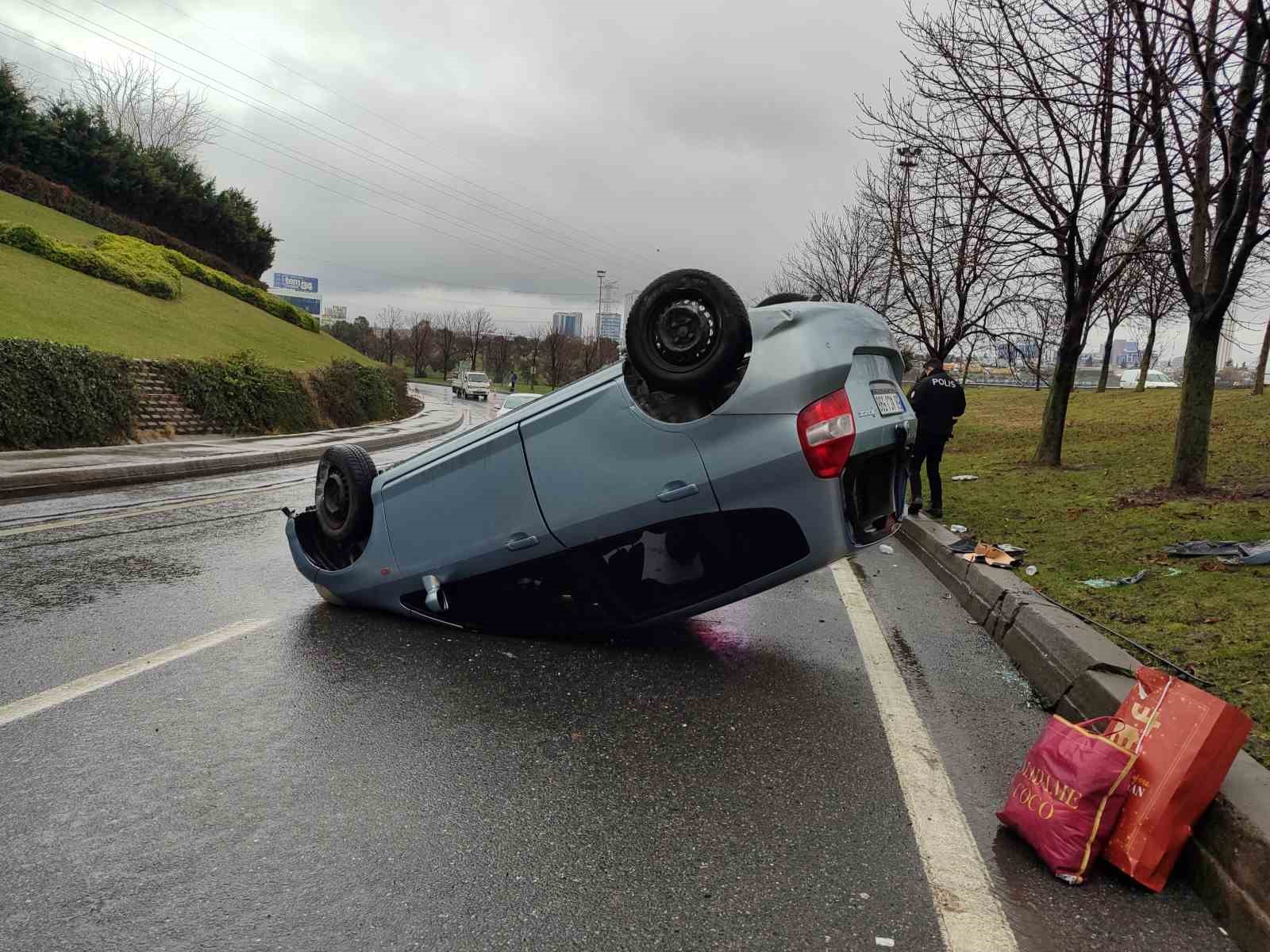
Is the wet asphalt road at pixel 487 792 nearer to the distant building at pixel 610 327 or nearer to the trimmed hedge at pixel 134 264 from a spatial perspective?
the trimmed hedge at pixel 134 264

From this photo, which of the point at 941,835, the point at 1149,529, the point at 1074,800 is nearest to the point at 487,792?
the point at 941,835

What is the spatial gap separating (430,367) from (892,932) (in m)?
114

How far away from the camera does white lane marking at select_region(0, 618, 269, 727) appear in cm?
340

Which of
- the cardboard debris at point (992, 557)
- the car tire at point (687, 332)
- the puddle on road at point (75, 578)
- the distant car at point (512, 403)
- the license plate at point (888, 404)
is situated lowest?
the puddle on road at point (75, 578)

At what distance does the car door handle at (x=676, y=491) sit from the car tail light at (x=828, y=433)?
1.81 ft

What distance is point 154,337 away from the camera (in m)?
23.4

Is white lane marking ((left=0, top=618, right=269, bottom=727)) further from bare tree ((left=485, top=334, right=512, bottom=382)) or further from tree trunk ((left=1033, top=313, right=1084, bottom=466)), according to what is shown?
bare tree ((left=485, top=334, right=512, bottom=382))

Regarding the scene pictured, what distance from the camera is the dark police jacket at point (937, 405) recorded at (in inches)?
386

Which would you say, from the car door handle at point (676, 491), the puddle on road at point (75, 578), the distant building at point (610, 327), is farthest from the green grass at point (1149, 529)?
the distant building at point (610, 327)

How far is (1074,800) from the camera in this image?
8.35ft

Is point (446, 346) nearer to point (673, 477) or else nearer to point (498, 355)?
point (498, 355)

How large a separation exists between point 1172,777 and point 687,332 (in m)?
2.52

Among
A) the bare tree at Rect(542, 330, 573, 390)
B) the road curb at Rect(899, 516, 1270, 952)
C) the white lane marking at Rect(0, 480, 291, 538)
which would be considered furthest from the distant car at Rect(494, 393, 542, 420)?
the bare tree at Rect(542, 330, 573, 390)

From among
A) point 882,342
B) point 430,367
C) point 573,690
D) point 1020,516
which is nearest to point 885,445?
point 882,342
